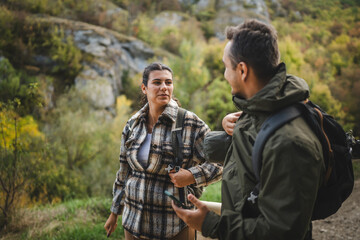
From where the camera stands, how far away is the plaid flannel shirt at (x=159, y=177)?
1.84m

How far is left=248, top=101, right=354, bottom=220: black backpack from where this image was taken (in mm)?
1010

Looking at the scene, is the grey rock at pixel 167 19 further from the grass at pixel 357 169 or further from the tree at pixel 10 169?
the tree at pixel 10 169

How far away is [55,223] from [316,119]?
470 centimetres

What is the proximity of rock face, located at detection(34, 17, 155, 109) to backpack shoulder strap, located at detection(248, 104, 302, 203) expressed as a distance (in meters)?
18.1

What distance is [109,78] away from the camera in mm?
21641

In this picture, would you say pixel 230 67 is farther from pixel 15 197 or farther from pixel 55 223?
pixel 15 197

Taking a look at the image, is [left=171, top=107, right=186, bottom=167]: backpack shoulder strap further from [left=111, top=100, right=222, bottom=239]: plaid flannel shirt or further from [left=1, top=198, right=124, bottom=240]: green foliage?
[left=1, top=198, right=124, bottom=240]: green foliage

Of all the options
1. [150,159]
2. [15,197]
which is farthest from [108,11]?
[150,159]

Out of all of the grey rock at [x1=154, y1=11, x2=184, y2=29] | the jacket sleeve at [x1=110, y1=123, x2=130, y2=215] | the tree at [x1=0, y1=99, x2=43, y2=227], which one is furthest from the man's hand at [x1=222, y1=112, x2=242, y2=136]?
the grey rock at [x1=154, y1=11, x2=184, y2=29]

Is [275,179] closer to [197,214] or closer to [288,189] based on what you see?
[288,189]

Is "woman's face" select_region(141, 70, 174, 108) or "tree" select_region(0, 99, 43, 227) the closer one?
"woman's face" select_region(141, 70, 174, 108)

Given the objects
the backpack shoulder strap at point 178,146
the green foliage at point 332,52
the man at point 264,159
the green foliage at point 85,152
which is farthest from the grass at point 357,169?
the green foliage at point 85,152

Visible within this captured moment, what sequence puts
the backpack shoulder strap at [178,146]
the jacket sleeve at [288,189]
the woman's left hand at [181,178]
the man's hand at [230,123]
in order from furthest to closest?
the backpack shoulder strap at [178,146]
the woman's left hand at [181,178]
the man's hand at [230,123]
the jacket sleeve at [288,189]

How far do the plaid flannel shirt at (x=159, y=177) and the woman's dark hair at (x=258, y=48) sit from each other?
0.92 meters
